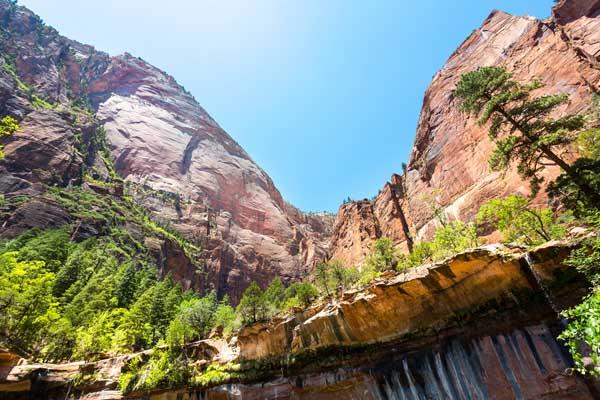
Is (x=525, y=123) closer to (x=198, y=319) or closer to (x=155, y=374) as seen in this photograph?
(x=155, y=374)

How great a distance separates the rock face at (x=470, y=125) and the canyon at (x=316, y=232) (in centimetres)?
27

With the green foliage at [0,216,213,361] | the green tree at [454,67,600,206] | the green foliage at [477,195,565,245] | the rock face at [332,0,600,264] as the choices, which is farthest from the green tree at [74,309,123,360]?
the rock face at [332,0,600,264]

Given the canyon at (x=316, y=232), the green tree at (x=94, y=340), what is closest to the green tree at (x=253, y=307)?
the canyon at (x=316, y=232)

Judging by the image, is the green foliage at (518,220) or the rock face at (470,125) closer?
the green foliage at (518,220)

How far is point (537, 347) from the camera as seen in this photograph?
1606 centimetres

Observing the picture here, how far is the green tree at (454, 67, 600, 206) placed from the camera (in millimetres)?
16427

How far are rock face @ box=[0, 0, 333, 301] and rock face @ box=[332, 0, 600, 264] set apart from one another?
34274mm

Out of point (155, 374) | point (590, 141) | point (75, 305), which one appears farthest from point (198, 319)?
point (590, 141)

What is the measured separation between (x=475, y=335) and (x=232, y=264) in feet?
262

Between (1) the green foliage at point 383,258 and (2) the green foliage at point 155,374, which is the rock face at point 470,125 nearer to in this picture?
(1) the green foliage at point 383,258

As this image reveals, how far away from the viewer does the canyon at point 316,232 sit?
17.6 meters

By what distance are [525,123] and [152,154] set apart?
122 metres

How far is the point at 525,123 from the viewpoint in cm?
1817

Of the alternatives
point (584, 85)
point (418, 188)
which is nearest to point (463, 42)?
point (418, 188)
